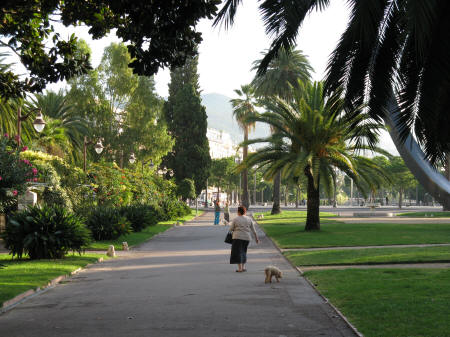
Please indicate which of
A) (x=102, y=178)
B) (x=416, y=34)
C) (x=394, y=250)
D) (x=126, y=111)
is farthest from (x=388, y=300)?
(x=126, y=111)

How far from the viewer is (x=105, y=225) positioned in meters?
23.9

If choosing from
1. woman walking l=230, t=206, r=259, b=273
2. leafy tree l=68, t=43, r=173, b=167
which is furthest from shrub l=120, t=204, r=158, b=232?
leafy tree l=68, t=43, r=173, b=167

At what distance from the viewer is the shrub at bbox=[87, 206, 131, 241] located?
2389 cm

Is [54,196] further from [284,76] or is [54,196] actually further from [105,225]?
[284,76]

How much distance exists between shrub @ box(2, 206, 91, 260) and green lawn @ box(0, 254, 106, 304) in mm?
429

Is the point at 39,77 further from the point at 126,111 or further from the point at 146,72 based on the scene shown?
the point at 126,111

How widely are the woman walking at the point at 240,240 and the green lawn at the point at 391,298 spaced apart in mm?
1679

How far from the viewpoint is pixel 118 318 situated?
8.22 meters

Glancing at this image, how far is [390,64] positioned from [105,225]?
17847mm

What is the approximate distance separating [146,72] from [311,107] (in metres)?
20.1

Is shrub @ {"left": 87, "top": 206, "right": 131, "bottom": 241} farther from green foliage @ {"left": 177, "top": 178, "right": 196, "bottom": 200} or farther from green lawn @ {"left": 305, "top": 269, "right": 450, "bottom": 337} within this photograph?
green foliage @ {"left": 177, "top": 178, "right": 196, "bottom": 200}

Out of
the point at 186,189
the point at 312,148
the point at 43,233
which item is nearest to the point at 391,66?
the point at 43,233

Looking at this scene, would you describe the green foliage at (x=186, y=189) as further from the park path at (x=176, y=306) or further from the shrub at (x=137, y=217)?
the park path at (x=176, y=306)

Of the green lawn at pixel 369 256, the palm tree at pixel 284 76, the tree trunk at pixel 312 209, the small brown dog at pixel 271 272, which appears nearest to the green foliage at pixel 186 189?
the palm tree at pixel 284 76
